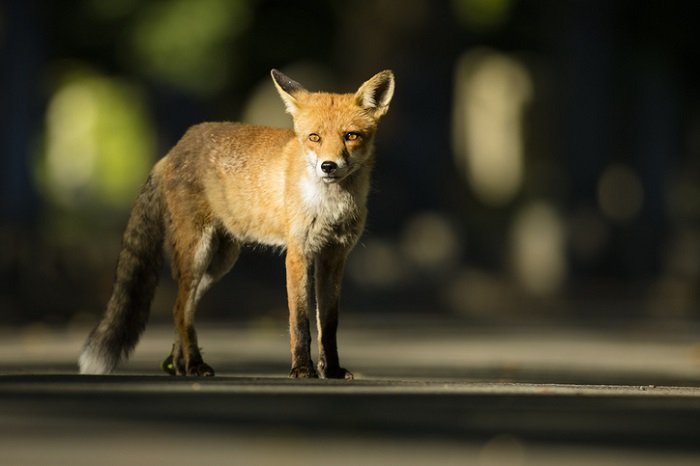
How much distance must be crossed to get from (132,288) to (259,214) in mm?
1177

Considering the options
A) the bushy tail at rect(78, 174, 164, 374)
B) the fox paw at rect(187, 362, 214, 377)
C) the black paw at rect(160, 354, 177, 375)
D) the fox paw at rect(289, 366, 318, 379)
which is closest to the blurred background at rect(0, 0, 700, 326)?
the bushy tail at rect(78, 174, 164, 374)

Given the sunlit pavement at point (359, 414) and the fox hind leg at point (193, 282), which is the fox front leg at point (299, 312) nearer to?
the sunlit pavement at point (359, 414)

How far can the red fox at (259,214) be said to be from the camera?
37.6ft

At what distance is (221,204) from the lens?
489 inches

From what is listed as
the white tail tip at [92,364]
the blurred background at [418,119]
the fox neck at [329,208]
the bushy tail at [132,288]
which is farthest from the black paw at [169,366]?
the blurred background at [418,119]

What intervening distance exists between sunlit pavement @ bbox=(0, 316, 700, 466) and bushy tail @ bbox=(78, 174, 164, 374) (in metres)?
0.22

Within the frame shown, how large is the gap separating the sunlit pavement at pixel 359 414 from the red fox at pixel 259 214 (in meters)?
0.35

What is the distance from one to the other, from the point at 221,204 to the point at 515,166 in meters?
44.0

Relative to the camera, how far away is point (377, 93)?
38.0 feet

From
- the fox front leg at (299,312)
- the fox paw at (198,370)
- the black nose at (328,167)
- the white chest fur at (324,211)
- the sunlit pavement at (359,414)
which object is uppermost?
the black nose at (328,167)

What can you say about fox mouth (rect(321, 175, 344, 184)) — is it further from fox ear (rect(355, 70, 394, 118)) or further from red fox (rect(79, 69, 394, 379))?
fox ear (rect(355, 70, 394, 118))

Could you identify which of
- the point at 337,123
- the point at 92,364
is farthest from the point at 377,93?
the point at 92,364

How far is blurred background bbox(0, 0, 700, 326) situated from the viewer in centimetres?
3006

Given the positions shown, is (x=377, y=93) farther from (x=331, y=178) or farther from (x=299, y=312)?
(x=299, y=312)
